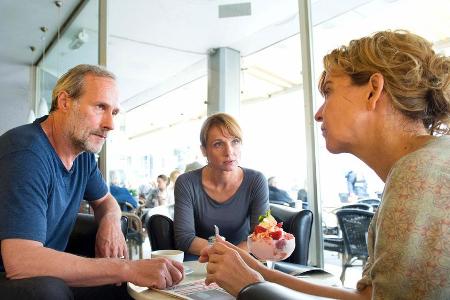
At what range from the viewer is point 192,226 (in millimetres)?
2049

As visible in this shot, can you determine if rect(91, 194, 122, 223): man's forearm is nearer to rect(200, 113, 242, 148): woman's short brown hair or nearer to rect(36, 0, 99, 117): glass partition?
rect(200, 113, 242, 148): woman's short brown hair

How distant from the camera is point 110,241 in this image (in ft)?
5.51

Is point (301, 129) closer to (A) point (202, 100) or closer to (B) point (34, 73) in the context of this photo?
(A) point (202, 100)

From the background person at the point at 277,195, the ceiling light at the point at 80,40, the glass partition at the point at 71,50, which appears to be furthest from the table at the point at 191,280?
the background person at the point at 277,195

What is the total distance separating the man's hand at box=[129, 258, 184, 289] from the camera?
1.16 m

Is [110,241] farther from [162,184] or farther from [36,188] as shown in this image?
[162,184]

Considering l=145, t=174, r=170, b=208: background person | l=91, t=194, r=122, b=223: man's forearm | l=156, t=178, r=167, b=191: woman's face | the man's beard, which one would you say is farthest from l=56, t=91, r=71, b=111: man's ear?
l=156, t=178, r=167, b=191: woman's face

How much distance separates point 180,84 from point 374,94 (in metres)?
5.30

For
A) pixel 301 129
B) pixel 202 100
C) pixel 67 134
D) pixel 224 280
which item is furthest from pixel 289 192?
pixel 224 280

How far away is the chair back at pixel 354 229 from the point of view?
11.8 ft

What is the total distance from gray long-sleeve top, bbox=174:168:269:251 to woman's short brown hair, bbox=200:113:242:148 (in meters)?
0.27

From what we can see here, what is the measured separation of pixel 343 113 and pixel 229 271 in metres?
0.50

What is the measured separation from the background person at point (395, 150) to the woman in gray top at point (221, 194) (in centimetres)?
87

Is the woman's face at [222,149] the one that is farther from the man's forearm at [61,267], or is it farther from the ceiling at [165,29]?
the ceiling at [165,29]
